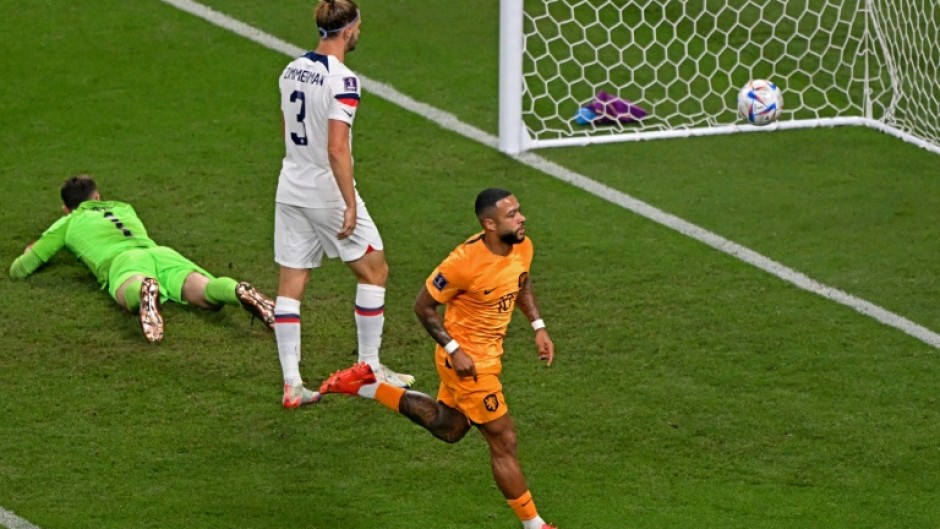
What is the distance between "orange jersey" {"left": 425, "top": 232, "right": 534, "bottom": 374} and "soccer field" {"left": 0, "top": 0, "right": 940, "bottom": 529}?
92 cm

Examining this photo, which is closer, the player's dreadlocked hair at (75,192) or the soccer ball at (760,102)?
the player's dreadlocked hair at (75,192)

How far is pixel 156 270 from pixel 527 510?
3575 millimetres

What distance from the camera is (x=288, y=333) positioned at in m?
8.81

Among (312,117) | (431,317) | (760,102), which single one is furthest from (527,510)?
(760,102)

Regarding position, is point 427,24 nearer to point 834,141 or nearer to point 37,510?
point 834,141

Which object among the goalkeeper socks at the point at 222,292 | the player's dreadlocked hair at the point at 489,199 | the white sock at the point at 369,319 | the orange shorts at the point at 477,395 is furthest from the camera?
the goalkeeper socks at the point at 222,292

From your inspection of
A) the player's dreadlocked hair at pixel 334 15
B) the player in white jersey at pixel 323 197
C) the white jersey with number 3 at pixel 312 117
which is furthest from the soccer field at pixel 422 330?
the player's dreadlocked hair at pixel 334 15

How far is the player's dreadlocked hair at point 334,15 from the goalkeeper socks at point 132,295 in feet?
7.84

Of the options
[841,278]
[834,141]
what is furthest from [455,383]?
[834,141]

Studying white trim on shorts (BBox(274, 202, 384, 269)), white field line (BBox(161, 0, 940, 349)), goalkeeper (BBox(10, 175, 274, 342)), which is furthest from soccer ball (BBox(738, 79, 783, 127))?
white trim on shorts (BBox(274, 202, 384, 269))

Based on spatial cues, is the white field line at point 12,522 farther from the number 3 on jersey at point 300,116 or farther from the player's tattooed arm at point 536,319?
the player's tattooed arm at point 536,319

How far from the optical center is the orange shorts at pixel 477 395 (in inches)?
303

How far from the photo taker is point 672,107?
13414 millimetres

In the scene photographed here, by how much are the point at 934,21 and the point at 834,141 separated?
52.8 inches
